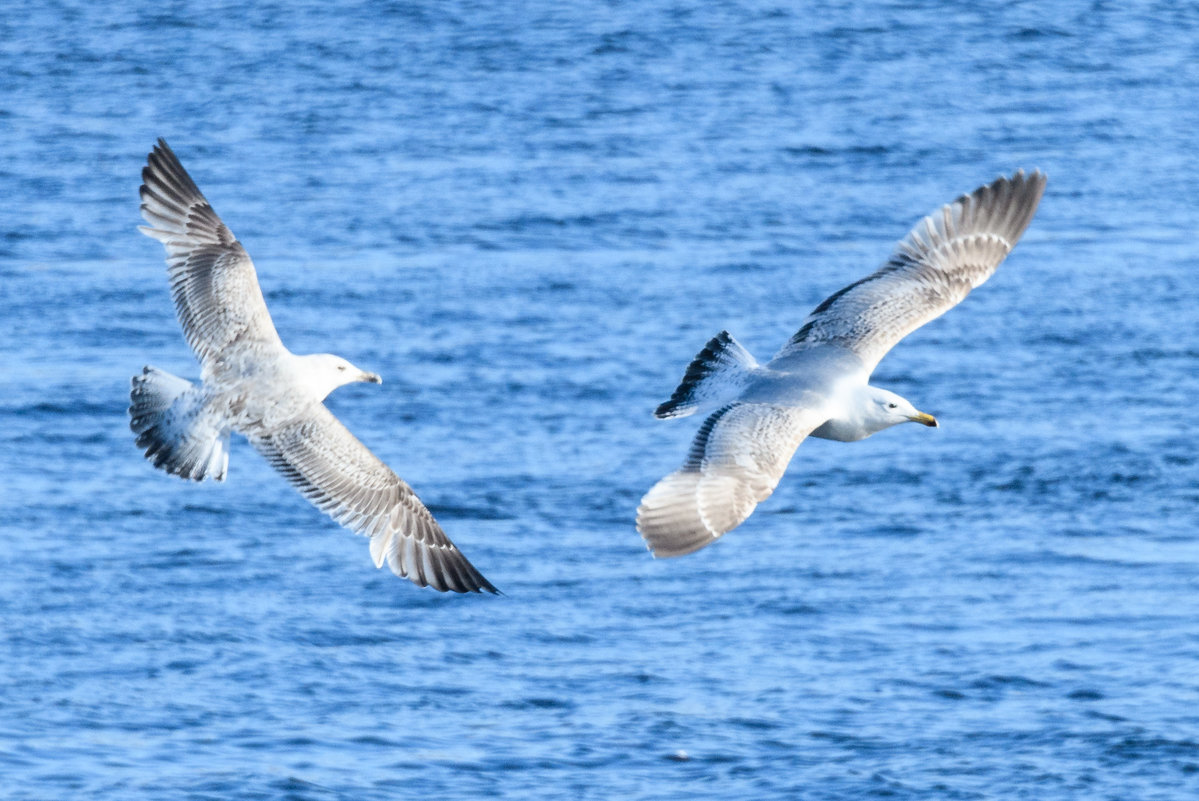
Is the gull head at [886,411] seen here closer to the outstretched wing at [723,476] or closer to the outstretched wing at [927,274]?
the outstretched wing at [723,476]

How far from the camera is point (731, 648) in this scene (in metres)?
17.7

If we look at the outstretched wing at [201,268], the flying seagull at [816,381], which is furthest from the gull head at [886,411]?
the outstretched wing at [201,268]

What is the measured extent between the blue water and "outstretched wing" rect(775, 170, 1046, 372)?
4.58 metres

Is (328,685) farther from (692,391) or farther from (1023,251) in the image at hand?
(1023,251)

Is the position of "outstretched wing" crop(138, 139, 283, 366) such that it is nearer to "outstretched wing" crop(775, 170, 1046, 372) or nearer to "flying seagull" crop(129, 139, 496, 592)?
"flying seagull" crop(129, 139, 496, 592)

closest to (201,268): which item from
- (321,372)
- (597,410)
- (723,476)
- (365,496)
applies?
(321,372)

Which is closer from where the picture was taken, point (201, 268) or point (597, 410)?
point (201, 268)

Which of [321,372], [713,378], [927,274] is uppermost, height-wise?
[927,274]

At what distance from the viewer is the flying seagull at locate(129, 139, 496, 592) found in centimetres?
1123

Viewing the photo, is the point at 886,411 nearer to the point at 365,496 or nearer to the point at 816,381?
the point at 816,381

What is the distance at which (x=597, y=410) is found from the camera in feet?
68.9

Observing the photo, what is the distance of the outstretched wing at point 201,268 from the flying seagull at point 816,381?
2.24 meters

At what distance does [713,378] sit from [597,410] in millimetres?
9684

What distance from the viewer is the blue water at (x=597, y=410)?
16.8m
